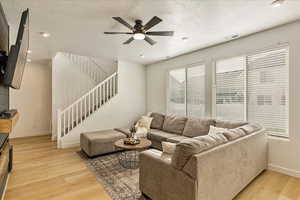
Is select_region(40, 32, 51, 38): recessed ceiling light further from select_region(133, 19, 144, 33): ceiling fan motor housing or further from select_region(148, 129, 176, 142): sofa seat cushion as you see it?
select_region(148, 129, 176, 142): sofa seat cushion

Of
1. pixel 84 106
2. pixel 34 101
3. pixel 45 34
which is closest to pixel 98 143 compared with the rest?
pixel 84 106

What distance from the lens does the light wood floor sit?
2.21 meters

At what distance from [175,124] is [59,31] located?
11.0 ft

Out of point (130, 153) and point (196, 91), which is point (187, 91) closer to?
point (196, 91)

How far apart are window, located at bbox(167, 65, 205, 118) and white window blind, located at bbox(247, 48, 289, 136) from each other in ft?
3.87

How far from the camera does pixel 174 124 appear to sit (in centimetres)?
432

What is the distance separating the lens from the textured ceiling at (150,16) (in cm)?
215

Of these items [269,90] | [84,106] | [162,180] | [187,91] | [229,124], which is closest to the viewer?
[162,180]

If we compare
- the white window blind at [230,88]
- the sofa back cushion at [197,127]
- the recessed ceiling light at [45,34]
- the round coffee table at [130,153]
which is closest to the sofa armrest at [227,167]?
the white window blind at [230,88]

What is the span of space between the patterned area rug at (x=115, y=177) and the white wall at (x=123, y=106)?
51.9 inches

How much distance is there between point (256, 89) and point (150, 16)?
254 cm

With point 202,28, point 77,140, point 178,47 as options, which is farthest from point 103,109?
point 202,28

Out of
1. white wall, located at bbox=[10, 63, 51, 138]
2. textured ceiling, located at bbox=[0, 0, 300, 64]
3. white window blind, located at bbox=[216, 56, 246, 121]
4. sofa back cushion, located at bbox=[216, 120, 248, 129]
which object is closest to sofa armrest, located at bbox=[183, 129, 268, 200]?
sofa back cushion, located at bbox=[216, 120, 248, 129]

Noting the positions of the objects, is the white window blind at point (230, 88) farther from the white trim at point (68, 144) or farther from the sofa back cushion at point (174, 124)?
the white trim at point (68, 144)
